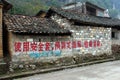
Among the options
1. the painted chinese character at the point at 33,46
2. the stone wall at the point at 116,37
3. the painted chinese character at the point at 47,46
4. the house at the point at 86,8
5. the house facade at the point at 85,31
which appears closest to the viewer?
the painted chinese character at the point at 33,46

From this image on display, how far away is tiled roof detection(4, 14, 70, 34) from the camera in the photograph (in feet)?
42.8

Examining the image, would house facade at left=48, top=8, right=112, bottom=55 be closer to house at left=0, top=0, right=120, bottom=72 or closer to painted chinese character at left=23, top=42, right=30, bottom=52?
house at left=0, top=0, right=120, bottom=72

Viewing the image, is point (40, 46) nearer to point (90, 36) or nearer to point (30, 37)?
point (30, 37)

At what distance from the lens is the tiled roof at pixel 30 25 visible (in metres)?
13.0

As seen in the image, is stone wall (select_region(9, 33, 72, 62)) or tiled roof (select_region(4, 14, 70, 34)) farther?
tiled roof (select_region(4, 14, 70, 34))

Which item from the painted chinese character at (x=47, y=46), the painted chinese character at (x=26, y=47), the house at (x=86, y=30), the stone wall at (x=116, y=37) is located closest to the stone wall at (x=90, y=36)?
the house at (x=86, y=30)

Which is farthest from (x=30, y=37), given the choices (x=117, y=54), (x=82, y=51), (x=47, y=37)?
(x=117, y=54)

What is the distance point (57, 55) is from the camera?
14914 millimetres

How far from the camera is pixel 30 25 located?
14.1 metres

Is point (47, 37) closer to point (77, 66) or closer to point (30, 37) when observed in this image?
point (30, 37)

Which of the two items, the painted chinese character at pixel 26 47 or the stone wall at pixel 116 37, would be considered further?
the stone wall at pixel 116 37

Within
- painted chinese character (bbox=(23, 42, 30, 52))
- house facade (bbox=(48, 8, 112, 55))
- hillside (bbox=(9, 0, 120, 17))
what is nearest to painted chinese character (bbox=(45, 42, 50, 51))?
painted chinese character (bbox=(23, 42, 30, 52))

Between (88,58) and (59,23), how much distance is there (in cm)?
319

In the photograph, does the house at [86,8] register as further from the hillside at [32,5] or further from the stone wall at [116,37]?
the hillside at [32,5]
